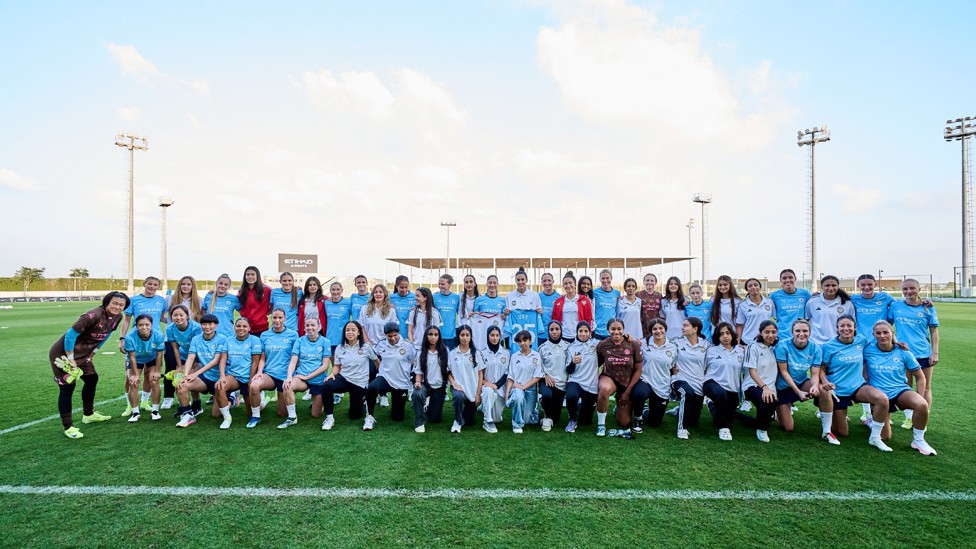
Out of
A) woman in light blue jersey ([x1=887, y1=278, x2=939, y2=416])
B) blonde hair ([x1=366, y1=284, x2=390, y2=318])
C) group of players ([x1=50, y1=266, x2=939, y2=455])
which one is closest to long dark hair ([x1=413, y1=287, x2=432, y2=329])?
group of players ([x1=50, y1=266, x2=939, y2=455])

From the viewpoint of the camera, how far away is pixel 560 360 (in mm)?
5426

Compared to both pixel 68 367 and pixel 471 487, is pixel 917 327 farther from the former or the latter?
pixel 68 367

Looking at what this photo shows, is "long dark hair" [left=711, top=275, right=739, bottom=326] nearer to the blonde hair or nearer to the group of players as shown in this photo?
the group of players

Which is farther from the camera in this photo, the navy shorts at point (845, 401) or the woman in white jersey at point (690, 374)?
the woman in white jersey at point (690, 374)

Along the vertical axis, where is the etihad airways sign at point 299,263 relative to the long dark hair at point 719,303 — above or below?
above

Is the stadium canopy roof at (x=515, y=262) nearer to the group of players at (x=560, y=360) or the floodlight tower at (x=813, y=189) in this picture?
the floodlight tower at (x=813, y=189)

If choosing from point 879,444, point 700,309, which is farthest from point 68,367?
point 879,444

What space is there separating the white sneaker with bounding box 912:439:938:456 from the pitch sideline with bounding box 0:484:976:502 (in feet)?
2.79

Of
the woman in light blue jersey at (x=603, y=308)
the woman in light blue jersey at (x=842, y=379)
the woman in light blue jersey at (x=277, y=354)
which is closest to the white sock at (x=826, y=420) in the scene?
the woman in light blue jersey at (x=842, y=379)

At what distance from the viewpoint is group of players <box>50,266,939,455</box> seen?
4.86 m

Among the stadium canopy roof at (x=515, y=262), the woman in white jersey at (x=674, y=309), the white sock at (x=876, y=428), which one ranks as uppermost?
the stadium canopy roof at (x=515, y=262)

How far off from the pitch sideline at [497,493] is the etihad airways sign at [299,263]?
128 feet

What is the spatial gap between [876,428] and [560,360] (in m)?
2.89

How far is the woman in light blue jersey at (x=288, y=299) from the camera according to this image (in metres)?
6.45
